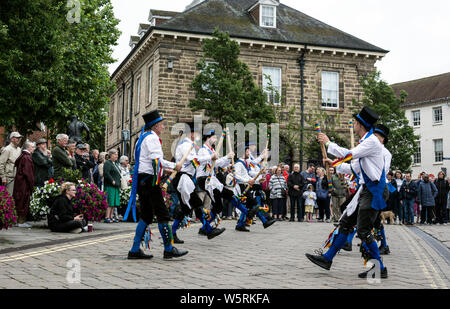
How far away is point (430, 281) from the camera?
6.46m

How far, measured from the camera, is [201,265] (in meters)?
7.30

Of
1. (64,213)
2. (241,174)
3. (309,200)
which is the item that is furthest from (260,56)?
(64,213)

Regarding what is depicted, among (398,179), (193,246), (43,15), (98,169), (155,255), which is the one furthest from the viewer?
(398,179)

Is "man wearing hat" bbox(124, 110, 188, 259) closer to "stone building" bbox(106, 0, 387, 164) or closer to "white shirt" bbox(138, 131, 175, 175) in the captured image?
"white shirt" bbox(138, 131, 175, 175)

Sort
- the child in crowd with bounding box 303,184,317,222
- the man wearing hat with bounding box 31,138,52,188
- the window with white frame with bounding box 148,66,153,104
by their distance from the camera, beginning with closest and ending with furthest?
the man wearing hat with bounding box 31,138,52,188
the child in crowd with bounding box 303,184,317,222
the window with white frame with bounding box 148,66,153,104

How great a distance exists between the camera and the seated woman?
11031mm

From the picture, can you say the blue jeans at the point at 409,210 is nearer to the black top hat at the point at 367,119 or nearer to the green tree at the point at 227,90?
the green tree at the point at 227,90

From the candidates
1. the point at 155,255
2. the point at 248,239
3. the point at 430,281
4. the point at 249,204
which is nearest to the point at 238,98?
the point at 249,204

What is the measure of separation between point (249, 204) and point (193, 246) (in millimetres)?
3291

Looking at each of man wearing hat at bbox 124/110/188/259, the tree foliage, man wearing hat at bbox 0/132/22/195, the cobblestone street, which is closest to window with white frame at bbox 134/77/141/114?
the tree foliage

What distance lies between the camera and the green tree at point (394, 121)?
28359 millimetres

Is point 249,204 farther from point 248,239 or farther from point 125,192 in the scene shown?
point 125,192

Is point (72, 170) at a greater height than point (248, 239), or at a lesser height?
greater

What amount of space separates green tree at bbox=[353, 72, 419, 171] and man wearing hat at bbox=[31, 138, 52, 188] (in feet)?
65.6
